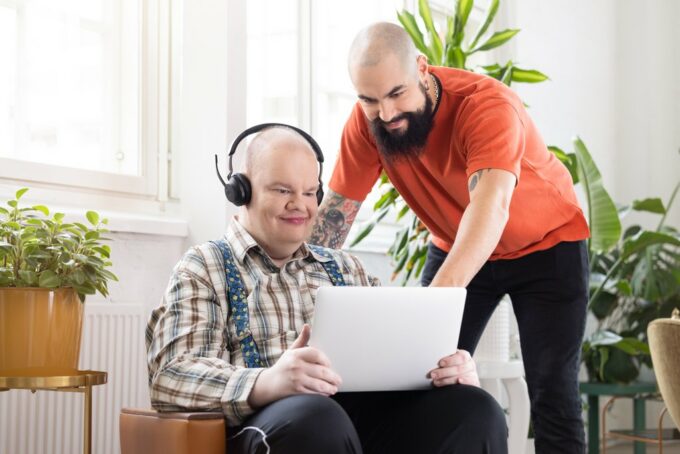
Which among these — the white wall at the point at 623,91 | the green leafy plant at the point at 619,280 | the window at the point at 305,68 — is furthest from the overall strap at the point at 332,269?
the white wall at the point at 623,91

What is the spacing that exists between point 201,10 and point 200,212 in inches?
24.0

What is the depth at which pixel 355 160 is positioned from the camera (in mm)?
2369

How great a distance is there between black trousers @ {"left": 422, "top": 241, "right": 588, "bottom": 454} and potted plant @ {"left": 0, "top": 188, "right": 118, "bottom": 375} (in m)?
1.06

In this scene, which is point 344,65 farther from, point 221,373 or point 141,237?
point 221,373

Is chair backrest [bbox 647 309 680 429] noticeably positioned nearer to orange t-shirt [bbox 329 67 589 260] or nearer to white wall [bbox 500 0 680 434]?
orange t-shirt [bbox 329 67 589 260]

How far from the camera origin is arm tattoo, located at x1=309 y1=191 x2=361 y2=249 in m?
2.20

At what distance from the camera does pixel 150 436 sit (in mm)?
1486

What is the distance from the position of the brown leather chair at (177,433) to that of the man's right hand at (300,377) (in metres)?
0.09

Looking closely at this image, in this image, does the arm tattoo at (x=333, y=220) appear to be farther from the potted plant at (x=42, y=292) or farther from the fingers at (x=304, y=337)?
the fingers at (x=304, y=337)

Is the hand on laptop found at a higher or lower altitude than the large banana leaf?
lower

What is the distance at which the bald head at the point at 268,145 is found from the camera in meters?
1.80

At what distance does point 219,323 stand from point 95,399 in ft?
3.01

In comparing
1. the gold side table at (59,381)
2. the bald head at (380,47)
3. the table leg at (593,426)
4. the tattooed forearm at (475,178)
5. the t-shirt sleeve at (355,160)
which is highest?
the bald head at (380,47)

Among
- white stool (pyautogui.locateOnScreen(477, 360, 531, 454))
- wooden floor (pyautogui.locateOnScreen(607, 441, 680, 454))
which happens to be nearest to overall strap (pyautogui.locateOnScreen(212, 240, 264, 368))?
white stool (pyautogui.locateOnScreen(477, 360, 531, 454))
